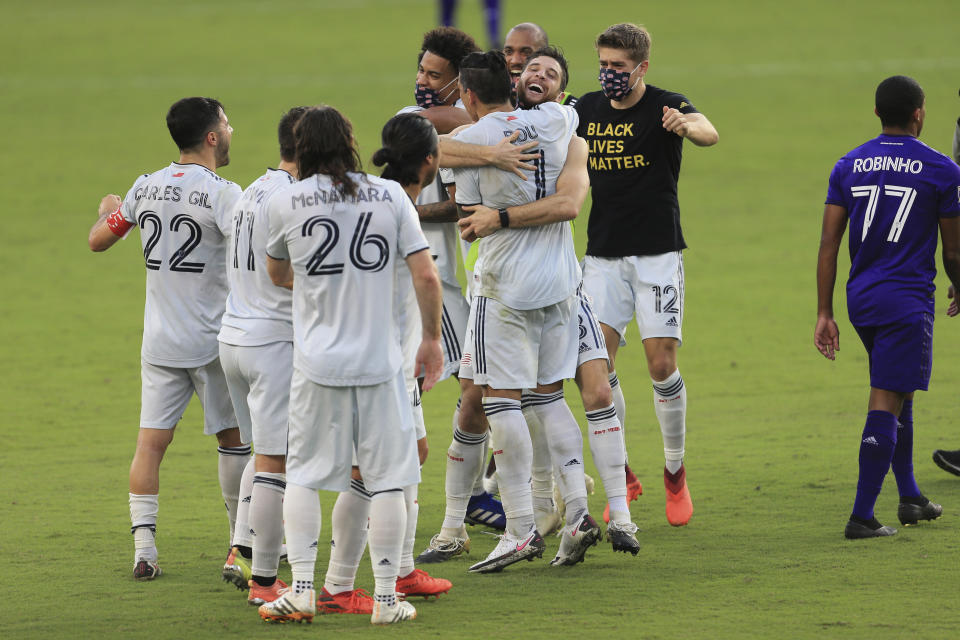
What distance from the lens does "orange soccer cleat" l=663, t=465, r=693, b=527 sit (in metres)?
6.64

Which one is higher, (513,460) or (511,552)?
(513,460)

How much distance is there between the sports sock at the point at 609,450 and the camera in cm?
603

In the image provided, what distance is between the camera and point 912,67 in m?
22.4

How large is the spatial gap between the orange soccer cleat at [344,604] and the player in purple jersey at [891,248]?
234 centimetres

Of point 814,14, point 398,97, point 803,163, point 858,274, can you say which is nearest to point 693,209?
point 803,163

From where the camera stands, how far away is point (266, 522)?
5.27 m

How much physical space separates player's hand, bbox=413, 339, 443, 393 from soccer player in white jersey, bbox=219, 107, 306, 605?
729mm

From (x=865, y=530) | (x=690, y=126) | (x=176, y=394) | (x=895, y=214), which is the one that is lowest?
(x=865, y=530)

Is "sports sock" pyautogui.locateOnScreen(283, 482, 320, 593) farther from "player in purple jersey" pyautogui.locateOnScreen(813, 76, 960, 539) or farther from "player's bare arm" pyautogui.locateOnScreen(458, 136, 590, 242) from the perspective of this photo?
"player in purple jersey" pyautogui.locateOnScreen(813, 76, 960, 539)

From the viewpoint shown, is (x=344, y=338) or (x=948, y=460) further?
(x=948, y=460)

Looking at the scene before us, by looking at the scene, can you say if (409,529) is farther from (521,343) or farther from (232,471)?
(232,471)

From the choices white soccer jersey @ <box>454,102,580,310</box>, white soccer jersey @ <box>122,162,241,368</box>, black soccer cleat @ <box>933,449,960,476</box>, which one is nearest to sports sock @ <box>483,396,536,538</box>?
white soccer jersey @ <box>454,102,580,310</box>

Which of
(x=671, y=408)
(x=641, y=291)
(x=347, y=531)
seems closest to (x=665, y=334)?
(x=641, y=291)

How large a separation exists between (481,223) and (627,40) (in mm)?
1514
